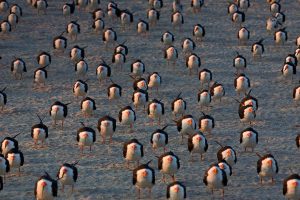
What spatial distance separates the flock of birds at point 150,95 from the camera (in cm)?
3023

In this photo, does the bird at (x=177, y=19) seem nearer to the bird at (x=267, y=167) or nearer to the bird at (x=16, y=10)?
the bird at (x=16, y=10)

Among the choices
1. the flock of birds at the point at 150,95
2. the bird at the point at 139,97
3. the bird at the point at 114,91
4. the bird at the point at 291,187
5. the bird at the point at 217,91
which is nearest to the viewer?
the bird at the point at 291,187

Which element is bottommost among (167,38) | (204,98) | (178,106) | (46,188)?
(46,188)

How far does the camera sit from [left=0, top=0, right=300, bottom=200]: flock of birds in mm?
30234

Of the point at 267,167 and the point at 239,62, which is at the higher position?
the point at 239,62

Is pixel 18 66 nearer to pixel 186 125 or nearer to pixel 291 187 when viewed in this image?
pixel 186 125

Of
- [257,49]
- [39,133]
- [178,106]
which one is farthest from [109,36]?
[39,133]

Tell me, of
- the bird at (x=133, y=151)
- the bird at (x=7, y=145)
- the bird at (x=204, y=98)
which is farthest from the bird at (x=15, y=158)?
the bird at (x=204, y=98)

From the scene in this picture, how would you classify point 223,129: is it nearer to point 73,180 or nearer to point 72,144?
point 72,144

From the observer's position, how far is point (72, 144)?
3562 cm

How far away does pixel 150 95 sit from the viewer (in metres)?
41.8

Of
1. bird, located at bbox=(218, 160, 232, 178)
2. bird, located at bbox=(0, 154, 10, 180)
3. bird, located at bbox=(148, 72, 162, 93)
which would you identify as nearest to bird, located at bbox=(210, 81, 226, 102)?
bird, located at bbox=(148, 72, 162, 93)

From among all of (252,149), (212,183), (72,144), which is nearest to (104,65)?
(72,144)

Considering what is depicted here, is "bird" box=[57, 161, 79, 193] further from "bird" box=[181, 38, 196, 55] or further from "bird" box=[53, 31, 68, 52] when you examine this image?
"bird" box=[181, 38, 196, 55]
